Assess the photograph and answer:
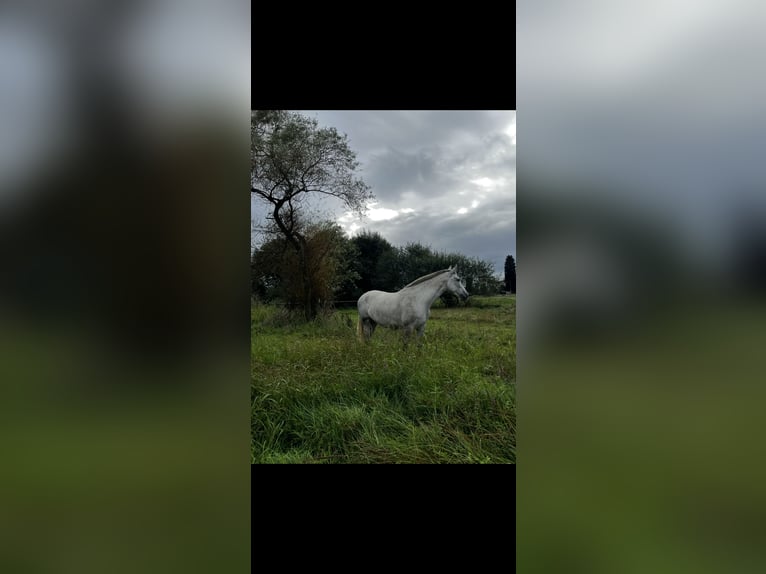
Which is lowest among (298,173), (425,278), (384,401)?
(384,401)

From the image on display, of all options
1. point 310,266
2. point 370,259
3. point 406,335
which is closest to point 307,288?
point 310,266

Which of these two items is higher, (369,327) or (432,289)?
(432,289)

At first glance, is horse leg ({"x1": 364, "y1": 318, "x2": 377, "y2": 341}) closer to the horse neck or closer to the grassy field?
the grassy field

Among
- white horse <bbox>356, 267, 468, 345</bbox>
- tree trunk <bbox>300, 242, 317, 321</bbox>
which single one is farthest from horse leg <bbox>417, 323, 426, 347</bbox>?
tree trunk <bbox>300, 242, 317, 321</bbox>

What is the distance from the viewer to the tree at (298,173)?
455 centimetres
